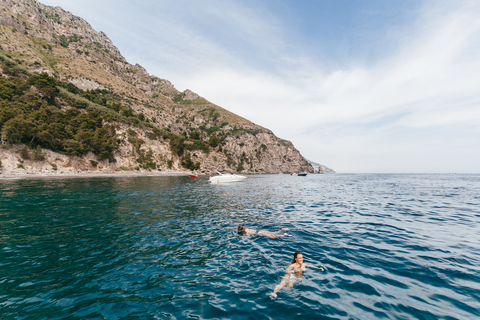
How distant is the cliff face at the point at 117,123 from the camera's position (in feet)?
212

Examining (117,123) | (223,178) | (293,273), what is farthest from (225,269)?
(117,123)

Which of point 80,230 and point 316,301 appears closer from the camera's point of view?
point 316,301

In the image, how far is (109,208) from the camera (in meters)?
17.5

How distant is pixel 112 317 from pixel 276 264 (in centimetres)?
570

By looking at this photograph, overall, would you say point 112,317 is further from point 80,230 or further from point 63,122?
point 63,122

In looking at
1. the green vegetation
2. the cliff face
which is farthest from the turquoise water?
the green vegetation

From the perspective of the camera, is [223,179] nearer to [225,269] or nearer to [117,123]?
[225,269]

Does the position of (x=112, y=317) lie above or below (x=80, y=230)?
above

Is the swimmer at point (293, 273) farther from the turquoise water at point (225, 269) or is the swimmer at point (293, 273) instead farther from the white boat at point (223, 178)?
the white boat at point (223, 178)

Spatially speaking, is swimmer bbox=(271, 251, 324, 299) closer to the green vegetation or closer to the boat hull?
the boat hull

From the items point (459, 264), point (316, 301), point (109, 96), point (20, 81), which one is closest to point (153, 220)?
point (316, 301)

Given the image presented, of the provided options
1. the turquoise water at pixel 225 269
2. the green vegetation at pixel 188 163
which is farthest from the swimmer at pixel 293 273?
the green vegetation at pixel 188 163

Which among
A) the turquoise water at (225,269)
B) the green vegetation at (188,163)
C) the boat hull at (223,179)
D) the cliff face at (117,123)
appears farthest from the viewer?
the green vegetation at (188,163)

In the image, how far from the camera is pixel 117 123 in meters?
80.2
